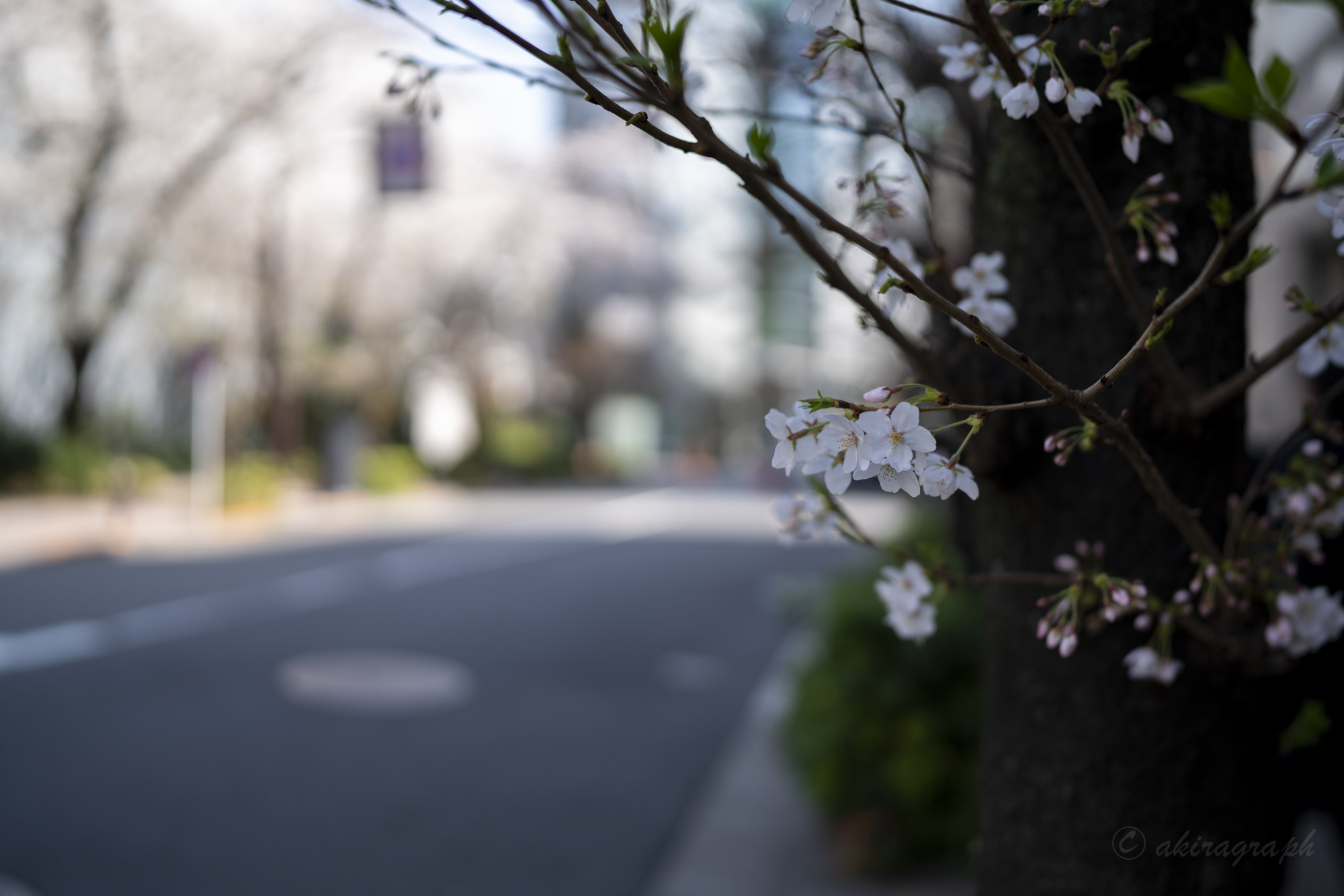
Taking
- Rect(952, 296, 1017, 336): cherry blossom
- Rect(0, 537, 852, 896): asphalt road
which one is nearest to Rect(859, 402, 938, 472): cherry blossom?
Rect(952, 296, 1017, 336): cherry blossom

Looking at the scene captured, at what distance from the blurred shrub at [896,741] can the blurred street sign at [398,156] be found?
8057 mm

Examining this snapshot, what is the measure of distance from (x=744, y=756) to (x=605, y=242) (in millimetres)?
22102

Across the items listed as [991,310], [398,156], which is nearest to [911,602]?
[991,310]

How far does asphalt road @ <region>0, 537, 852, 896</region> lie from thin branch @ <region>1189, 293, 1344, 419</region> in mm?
3214

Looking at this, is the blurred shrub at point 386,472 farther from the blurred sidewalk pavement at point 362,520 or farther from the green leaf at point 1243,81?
the green leaf at point 1243,81

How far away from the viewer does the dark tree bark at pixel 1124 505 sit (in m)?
1.52

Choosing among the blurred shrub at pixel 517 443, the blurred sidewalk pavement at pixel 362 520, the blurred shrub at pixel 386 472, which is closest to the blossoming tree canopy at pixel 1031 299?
the blurred sidewalk pavement at pixel 362 520

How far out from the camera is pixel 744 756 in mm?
5305

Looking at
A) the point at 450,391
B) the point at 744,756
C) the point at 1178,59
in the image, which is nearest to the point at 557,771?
the point at 744,756

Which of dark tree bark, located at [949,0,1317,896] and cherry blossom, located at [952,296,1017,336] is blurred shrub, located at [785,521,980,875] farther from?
cherry blossom, located at [952,296,1017,336]

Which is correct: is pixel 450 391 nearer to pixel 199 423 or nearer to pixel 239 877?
pixel 199 423

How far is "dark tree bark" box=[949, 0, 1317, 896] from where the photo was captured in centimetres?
152

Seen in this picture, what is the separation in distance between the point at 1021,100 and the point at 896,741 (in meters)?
2.98

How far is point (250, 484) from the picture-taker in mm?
16688
